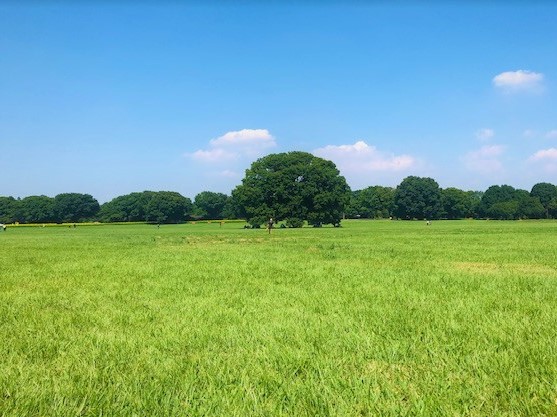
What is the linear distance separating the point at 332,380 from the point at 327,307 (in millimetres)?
3630

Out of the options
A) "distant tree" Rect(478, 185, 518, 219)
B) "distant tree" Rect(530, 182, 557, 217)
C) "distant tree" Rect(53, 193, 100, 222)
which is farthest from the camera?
"distant tree" Rect(53, 193, 100, 222)

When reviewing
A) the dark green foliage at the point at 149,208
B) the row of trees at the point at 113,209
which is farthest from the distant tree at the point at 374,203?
the dark green foliage at the point at 149,208

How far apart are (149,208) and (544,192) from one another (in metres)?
144

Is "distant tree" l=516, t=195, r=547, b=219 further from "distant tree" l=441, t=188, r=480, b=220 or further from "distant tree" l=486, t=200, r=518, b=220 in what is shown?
"distant tree" l=441, t=188, r=480, b=220

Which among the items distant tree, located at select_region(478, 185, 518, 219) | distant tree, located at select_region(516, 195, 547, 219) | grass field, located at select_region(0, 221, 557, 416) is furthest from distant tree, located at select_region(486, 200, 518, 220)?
grass field, located at select_region(0, 221, 557, 416)

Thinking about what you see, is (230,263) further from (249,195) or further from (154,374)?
(249,195)

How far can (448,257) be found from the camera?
59.8 feet

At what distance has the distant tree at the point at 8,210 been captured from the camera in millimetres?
158750

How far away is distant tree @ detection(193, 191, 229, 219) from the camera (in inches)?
6895

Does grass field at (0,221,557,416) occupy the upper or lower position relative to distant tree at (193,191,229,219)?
lower

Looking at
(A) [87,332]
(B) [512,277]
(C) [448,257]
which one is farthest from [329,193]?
(A) [87,332]

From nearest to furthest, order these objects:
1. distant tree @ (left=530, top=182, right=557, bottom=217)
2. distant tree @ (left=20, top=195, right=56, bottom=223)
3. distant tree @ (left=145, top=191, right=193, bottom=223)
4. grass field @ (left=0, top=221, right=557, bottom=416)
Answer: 1. grass field @ (left=0, top=221, right=557, bottom=416)
2. distant tree @ (left=145, top=191, right=193, bottom=223)
3. distant tree @ (left=530, top=182, right=557, bottom=217)
4. distant tree @ (left=20, top=195, right=56, bottom=223)

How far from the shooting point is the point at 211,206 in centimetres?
17512

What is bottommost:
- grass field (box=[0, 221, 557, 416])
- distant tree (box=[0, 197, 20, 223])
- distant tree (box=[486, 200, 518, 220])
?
grass field (box=[0, 221, 557, 416])
